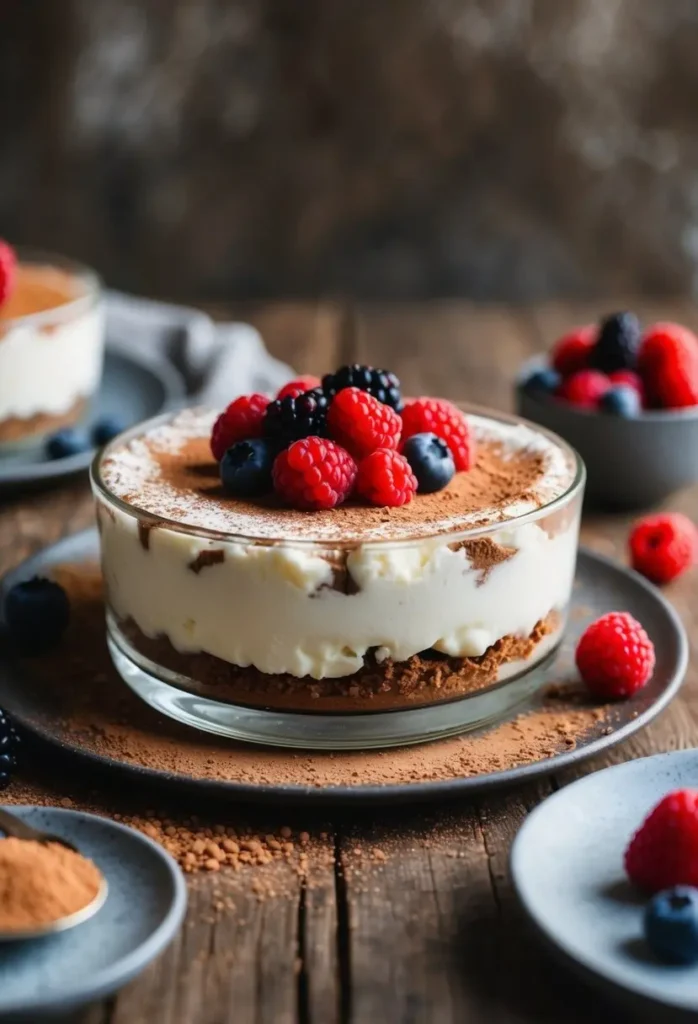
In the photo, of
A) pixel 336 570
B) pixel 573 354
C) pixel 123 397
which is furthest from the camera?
pixel 123 397

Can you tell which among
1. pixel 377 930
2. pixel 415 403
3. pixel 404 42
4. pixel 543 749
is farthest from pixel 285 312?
pixel 377 930

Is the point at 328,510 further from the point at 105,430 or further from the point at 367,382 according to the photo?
the point at 105,430

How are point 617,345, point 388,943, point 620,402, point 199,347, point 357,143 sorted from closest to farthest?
point 388,943
point 620,402
point 617,345
point 199,347
point 357,143

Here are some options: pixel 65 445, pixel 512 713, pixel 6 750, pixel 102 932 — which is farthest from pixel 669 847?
pixel 65 445

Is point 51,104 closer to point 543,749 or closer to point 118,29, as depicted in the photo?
point 118,29

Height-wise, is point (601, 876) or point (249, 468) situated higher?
point (249, 468)

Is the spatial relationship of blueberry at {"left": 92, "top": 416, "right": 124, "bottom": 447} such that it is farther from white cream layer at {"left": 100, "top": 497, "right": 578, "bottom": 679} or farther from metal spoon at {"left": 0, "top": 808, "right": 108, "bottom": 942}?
metal spoon at {"left": 0, "top": 808, "right": 108, "bottom": 942}
